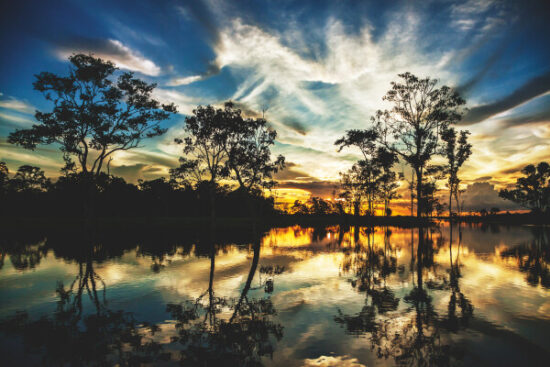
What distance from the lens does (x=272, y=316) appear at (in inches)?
302

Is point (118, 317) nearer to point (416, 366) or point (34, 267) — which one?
point (416, 366)

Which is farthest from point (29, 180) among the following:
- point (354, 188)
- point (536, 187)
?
point (536, 187)

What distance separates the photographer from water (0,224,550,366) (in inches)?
215

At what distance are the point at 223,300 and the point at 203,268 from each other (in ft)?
19.7

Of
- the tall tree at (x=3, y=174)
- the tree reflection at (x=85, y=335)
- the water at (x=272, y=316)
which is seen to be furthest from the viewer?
the tall tree at (x=3, y=174)

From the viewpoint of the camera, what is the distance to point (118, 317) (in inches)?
291

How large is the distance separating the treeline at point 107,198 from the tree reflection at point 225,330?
43.9 m

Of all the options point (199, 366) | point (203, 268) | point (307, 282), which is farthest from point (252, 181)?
point (199, 366)

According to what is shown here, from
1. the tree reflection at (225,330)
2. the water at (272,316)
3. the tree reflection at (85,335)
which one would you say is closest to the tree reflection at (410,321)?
the water at (272,316)

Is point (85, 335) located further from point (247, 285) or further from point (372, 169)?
point (372, 169)

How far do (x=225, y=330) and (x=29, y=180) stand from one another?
120 meters

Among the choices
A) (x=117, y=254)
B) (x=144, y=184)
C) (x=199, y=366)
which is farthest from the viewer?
(x=144, y=184)

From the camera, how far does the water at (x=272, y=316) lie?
546 cm

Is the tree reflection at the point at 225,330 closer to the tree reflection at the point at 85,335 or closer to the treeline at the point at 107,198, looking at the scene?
the tree reflection at the point at 85,335
